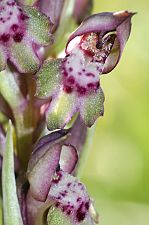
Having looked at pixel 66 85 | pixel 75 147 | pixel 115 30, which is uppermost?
pixel 115 30

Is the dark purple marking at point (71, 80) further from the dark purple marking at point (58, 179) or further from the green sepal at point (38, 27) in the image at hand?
the dark purple marking at point (58, 179)

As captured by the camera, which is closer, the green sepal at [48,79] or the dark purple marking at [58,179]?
the green sepal at [48,79]

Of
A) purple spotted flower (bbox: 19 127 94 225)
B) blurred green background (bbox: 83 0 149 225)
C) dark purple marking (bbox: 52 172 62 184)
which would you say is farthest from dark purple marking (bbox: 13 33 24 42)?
blurred green background (bbox: 83 0 149 225)

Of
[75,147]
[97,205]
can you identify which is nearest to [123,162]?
[97,205]

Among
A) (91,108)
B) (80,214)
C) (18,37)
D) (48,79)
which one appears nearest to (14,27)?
(18,37)

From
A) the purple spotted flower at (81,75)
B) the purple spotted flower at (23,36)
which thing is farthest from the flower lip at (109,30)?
the purple spotted flower at (23,36)

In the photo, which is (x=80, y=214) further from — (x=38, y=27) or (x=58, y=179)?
(x=38, y=27)

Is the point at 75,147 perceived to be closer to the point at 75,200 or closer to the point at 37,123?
the point at 37,123
